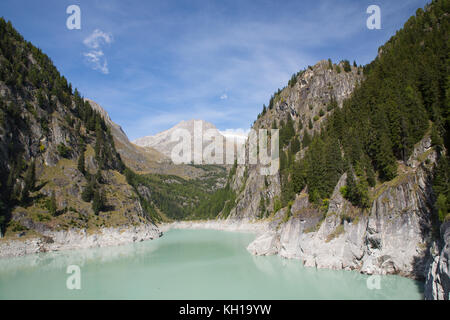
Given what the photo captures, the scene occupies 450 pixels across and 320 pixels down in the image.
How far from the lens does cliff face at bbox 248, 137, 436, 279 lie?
1072 inches

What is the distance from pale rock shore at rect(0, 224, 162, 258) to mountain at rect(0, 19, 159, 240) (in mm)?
572

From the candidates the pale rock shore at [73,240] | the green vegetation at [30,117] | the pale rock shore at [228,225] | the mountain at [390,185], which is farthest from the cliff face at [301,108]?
the green vegetation at [30,117]

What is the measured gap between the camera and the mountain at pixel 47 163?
6556 centimetres

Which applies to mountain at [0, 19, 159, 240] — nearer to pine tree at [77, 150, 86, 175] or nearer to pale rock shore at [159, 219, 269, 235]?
pine tree at [77, 150, 86, 175]

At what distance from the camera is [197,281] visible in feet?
105

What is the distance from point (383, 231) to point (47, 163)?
281 feet

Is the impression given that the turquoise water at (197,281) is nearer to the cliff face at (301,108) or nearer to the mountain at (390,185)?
the mountain at (390,185)

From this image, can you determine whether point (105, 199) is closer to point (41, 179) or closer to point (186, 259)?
point (41, 179)

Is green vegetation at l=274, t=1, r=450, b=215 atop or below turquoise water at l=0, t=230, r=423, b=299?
atop

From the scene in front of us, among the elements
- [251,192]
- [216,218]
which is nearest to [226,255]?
[251,192]

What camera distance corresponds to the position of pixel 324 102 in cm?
10794

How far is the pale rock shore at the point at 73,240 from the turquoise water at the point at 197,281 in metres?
11.2

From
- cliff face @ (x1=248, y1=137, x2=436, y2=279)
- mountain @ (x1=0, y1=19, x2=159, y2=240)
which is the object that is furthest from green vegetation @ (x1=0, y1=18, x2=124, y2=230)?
cliff face @ (x1=248, y1=137, x2=436, y2=279)

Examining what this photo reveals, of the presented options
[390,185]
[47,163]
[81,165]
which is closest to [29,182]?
[47,163]
